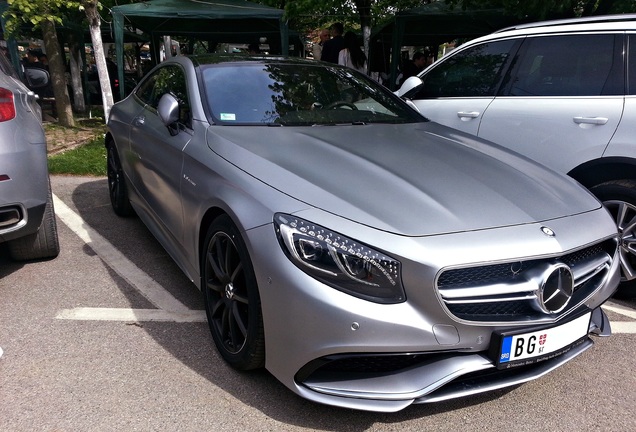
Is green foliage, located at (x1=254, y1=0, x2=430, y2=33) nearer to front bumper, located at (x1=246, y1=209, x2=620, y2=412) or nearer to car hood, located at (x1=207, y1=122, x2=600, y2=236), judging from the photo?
car hood, located at (x1=207, y1=122, x2=600, y2=236)

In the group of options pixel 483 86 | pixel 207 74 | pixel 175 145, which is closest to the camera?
pixel 175 145

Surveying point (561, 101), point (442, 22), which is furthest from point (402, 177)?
point (442, 22)

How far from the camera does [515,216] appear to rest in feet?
7.38

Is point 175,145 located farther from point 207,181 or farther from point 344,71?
point 344,71

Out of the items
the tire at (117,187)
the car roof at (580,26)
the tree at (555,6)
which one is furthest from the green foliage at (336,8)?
the car roof at (580,26)

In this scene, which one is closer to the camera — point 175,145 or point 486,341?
point 486,341

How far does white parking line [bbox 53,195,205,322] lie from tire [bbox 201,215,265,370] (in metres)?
0.50

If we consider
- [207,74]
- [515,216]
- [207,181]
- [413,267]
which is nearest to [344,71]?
[207,74]

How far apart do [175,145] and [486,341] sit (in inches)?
82.1

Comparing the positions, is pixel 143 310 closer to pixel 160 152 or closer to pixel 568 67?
pixel 160 152

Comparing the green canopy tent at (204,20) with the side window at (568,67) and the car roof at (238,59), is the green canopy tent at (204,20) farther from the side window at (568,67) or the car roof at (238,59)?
the side window at (568,67)

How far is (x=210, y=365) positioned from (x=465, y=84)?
3164mm

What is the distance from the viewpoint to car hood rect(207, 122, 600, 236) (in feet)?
7.14

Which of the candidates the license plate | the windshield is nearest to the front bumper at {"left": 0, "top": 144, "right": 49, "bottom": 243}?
the windshield
